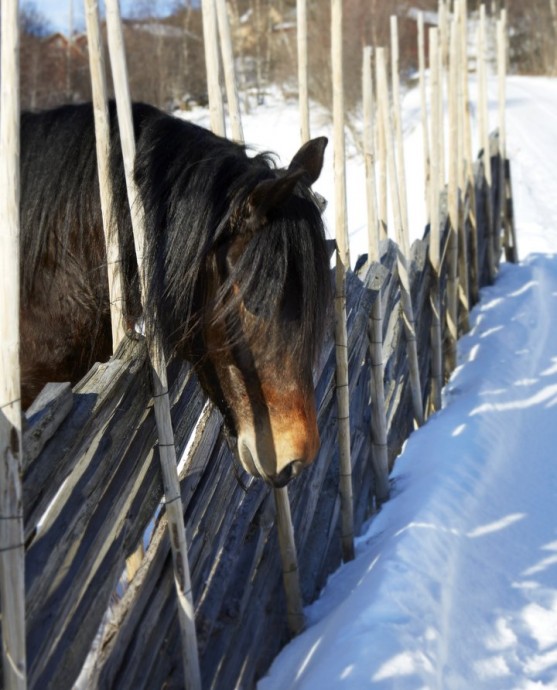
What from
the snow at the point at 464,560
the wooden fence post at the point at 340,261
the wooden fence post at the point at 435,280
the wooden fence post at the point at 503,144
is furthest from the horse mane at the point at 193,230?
the wooden fence post at the point at 503,144

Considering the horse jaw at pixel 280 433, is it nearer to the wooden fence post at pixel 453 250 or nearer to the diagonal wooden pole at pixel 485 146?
the wooden fence post at pixel 453 250

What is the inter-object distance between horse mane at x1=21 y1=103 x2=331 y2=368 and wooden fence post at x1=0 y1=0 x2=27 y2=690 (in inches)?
29.5

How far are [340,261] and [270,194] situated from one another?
41.1 inches

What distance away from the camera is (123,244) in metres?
2.35

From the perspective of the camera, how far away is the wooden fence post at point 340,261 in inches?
126

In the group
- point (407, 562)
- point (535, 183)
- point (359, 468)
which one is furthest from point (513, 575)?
point (535, 183)

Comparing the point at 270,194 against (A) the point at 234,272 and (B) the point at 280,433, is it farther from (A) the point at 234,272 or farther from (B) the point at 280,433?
(B) the point at 280,433

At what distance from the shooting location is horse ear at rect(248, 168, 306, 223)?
7.00 ft

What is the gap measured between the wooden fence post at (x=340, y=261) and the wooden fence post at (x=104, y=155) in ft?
3.63

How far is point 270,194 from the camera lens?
2172 millimetres

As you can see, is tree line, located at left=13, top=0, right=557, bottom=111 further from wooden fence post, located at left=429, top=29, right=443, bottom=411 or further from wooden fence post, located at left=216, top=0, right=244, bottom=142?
wooden fence post, located at left=216, top=0, right=244, bottom=142

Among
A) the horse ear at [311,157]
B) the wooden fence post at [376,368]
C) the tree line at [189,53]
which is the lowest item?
the wooden fence post at [376,368]

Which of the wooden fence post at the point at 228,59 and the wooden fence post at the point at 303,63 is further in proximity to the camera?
the wooden fence post at the point at 303,63

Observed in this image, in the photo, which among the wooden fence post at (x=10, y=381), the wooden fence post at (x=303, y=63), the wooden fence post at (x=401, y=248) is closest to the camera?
the wooden fence post at (x=10, y=381)
